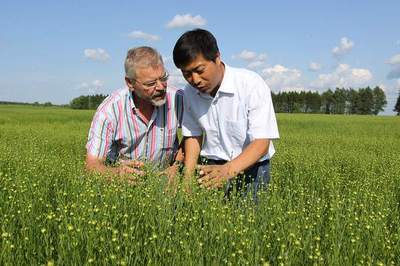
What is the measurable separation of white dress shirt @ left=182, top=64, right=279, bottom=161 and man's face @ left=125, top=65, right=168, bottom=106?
1.04ft

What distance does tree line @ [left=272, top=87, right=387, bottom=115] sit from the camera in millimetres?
93312

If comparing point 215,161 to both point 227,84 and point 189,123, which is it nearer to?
point 189,123

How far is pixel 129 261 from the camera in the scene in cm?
218

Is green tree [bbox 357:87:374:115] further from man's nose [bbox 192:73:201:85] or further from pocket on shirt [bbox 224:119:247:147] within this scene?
man's nose [bbox 192:73:201:85]

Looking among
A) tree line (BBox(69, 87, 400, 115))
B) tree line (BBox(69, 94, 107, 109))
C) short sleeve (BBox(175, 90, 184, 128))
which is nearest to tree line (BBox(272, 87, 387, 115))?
tree line (BBox(69, 87, 400, 115))

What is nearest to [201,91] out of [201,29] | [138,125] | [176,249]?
[201,29]

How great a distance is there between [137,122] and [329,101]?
319 feet

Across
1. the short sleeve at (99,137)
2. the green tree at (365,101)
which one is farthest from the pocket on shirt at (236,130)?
the green tree at (365,101)

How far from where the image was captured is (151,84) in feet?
12.7

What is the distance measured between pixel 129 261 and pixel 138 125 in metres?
2.24

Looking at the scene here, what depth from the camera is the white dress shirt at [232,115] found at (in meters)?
3.85

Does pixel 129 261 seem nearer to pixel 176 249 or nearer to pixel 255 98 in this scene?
pixel 176 249

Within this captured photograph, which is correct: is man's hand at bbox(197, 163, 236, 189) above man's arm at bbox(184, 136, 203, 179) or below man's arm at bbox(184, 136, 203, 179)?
below

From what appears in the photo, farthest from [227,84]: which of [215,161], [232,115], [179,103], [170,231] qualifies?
[170,231]
